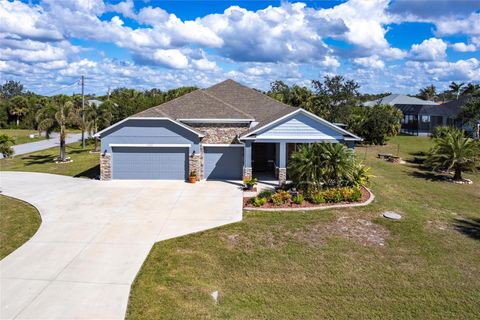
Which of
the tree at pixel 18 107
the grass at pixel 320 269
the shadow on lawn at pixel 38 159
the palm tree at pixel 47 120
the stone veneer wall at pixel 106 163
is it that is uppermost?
the tree at pixel 18 107

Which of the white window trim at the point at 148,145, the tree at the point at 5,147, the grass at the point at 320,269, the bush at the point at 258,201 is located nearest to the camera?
the grass at the point at 320,269

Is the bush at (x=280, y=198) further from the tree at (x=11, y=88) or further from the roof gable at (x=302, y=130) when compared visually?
the tree at (x=11, y=88)

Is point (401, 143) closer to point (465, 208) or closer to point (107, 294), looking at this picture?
point (465, 208)

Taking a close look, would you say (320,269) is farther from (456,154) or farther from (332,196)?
(456,154)

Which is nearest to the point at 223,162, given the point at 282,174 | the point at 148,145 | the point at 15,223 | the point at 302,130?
the point at 282,174

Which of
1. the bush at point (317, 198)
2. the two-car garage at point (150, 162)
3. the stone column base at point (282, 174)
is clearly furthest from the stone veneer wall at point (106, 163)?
the bush at point (317, 198)

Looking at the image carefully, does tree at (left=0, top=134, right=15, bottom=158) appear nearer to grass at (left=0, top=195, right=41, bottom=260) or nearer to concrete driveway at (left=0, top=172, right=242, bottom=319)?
concrete driveway at (left=0, top=172, right=242, bottom=319)

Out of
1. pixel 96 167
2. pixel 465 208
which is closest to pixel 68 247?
pixel 96 167
